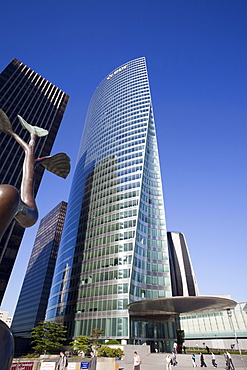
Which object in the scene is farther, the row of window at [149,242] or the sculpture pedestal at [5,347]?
the row of window at [149,242]

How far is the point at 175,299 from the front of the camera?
114 ft

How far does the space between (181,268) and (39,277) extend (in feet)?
299

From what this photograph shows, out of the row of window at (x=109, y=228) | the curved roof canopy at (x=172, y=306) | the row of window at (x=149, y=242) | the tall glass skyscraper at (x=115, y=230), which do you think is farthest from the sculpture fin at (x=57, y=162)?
the row of window at (x=109, y=228)

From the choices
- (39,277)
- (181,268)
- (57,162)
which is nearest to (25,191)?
(57,162)

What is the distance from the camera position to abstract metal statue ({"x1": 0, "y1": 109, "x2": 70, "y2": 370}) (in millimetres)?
4791

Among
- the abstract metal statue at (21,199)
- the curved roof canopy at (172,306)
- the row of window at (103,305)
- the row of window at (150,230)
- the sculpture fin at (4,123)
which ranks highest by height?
the row of window at (150,230)

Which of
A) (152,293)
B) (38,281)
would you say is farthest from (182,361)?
(38,281)

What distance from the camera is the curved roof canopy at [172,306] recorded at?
33.7 m

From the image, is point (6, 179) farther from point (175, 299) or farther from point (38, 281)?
point (38, 281)

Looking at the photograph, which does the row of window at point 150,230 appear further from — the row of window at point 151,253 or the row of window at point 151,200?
the row of window at point 151,200

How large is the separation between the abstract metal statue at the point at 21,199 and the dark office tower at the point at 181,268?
7627cm

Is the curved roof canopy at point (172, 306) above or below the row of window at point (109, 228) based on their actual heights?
below

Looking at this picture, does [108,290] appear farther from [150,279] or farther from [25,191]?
[25,191]

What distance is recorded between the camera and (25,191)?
7441 mm
